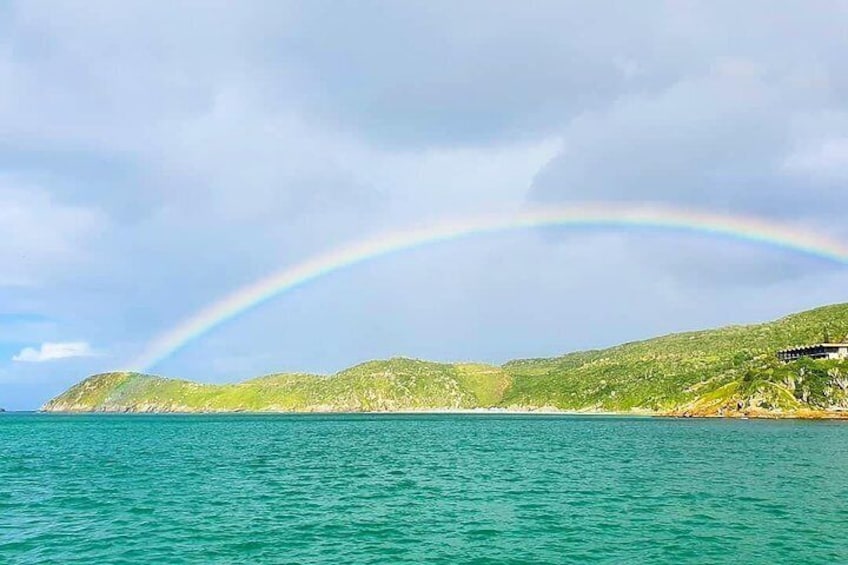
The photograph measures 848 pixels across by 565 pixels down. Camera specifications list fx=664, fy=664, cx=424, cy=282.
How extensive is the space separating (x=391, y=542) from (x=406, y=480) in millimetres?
33635

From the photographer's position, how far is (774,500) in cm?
5772

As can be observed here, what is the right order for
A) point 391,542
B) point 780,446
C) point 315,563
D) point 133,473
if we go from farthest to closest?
point 780,446
point 133,473
point 391,542
point 315,563

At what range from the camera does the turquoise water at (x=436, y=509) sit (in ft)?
133

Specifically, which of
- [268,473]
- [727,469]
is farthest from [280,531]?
[727,469]

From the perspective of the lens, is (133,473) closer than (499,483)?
No

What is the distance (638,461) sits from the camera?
93.0 m

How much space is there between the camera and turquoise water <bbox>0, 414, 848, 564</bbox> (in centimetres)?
4059

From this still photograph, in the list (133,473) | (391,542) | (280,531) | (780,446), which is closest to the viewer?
(391,542)

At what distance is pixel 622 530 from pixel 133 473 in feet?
218

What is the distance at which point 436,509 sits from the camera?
5578 cm

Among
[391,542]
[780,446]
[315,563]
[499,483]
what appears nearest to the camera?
[315,563]

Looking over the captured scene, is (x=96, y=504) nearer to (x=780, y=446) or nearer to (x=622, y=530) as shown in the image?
(x=622, y=530)

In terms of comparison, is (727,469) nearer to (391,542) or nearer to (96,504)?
(391,542)

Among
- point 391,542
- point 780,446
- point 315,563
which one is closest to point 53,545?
point 315,563
